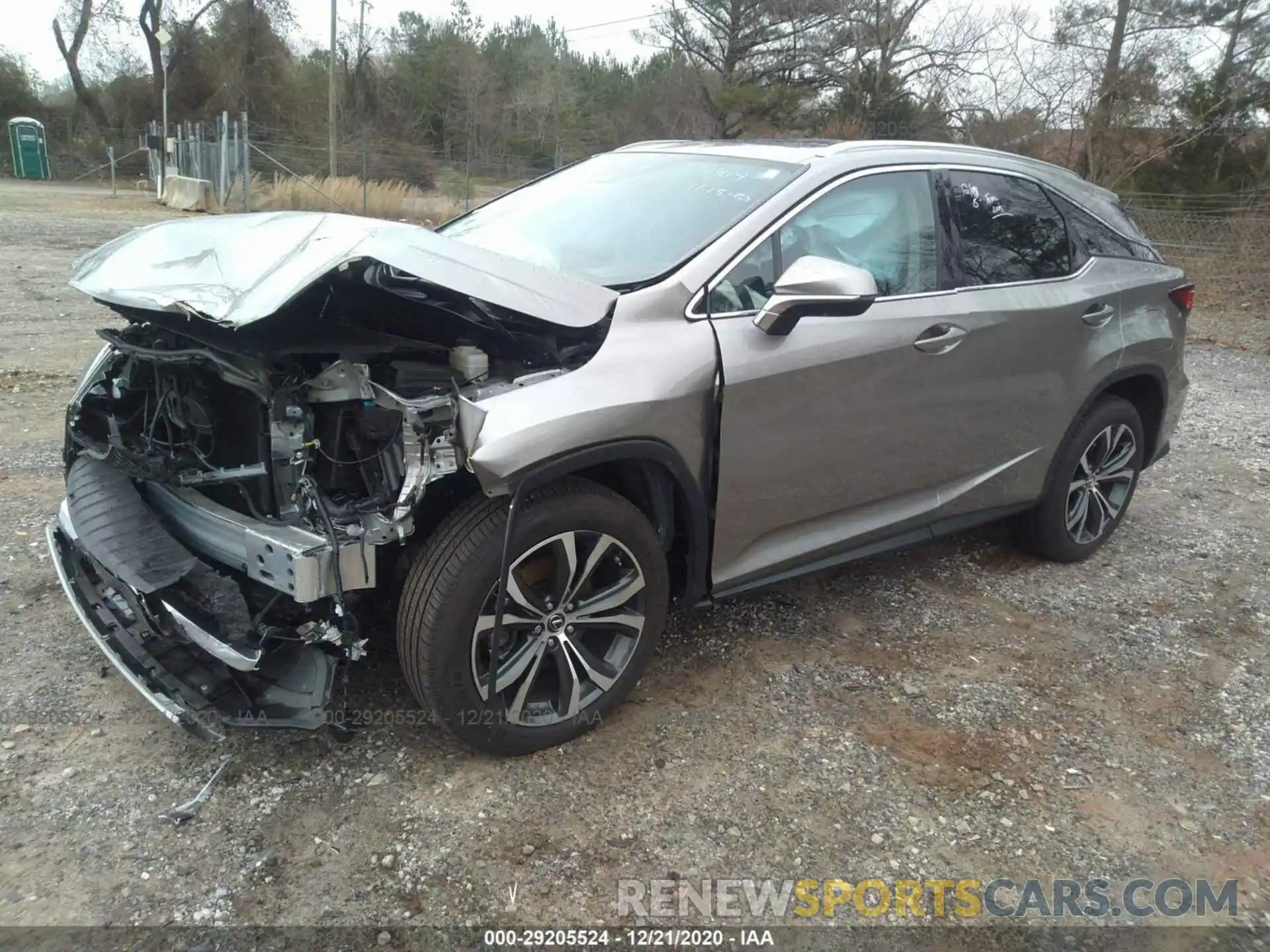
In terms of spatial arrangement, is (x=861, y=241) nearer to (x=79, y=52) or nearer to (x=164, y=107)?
(x=164, y=107)

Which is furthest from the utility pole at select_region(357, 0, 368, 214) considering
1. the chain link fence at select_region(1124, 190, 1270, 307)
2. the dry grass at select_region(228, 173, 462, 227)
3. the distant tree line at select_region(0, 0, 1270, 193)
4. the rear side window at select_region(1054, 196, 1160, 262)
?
the rear side window at select_region(1054, 196, 1160, 262)

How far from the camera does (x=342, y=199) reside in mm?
21266

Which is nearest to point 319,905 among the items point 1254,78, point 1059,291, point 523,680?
point 523,680

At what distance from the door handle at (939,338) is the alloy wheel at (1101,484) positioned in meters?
1.17

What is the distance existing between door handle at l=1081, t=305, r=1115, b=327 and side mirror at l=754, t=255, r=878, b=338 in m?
1.64

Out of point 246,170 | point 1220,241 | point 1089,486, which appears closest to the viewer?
point 1089,486

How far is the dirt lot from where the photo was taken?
2359 mm

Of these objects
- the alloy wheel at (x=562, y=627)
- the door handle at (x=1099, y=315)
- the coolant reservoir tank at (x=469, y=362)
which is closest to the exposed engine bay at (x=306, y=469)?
the coolant reservoir tank at (x=469, y=362)

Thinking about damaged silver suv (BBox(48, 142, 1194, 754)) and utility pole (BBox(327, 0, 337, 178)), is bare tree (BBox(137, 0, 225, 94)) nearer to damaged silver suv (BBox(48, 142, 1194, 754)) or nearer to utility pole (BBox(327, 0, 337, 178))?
utility pole (BBox(327, 0, 337, 178))

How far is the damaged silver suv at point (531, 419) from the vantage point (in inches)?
98.1

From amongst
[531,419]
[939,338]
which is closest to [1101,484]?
[939,338]

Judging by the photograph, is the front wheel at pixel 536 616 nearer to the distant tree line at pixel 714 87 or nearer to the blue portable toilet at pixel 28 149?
the distant tree line at pixel 714 87

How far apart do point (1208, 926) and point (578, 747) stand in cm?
173

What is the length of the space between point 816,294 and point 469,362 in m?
1.00
